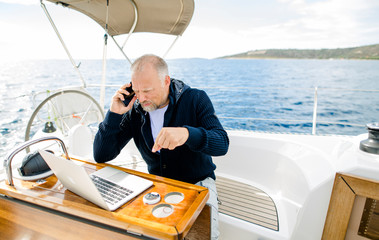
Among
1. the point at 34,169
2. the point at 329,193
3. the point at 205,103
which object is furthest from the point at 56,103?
the point at 329,193

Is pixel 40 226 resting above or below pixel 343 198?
below

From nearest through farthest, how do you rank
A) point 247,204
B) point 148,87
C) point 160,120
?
point 148,87 → point 160,120 → point 247,204

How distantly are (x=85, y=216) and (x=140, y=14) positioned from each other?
2143 millimetres

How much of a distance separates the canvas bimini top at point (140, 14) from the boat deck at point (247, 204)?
68.1 inches

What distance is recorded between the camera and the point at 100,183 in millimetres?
852

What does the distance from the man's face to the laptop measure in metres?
0.37

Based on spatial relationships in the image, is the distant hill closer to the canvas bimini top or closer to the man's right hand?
the canvas bimini top

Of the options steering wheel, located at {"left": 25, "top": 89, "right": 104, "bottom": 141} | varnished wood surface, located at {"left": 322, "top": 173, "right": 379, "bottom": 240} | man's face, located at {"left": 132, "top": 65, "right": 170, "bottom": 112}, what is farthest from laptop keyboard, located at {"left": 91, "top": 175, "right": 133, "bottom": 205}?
steering wheel, located at {"left": 25, "top": 89, "right": 104, "bottom": 141}

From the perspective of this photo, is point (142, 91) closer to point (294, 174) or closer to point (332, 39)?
point (294, 174)

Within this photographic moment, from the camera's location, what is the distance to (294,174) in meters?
1.43

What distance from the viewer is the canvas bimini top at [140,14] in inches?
80.5

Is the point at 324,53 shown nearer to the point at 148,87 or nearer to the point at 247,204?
the point at 247,204

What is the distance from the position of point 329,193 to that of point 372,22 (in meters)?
29.9

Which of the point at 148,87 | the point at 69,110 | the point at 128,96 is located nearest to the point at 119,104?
the point at 128,96
